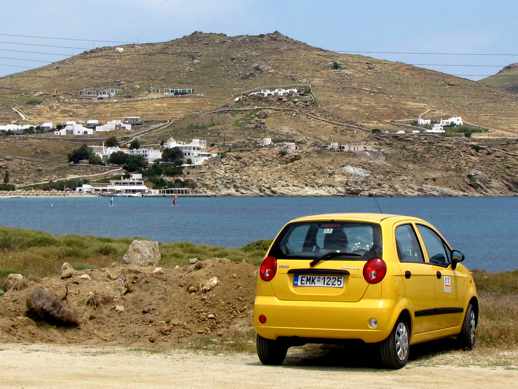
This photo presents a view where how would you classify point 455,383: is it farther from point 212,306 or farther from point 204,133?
point 204,133

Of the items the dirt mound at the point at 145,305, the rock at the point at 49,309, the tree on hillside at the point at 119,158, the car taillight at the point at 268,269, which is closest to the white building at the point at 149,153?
the tree on hillside at the point at 119,158

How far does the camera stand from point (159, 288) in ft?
50.6

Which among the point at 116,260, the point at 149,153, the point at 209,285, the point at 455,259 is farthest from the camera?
the point at 149,153

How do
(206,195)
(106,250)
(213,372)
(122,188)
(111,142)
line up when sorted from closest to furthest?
(213,372) < (106,250) < (122,188) < (206,195) < (111,142)

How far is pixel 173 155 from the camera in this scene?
180250 mm

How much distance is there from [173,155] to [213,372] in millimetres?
170270

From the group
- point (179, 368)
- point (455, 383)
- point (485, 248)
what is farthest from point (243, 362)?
point (485, 248)

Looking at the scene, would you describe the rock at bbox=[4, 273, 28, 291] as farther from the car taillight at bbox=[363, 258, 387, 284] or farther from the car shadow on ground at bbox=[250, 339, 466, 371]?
the car taillight at bbox=[363, 258, 387, 284]

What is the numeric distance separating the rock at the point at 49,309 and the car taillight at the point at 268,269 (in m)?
4.10

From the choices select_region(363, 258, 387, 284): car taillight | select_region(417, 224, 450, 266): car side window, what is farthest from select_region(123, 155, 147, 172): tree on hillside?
select_region(363, 258, 387, 284): car taillight

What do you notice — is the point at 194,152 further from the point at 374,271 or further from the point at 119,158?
the point at 374,271

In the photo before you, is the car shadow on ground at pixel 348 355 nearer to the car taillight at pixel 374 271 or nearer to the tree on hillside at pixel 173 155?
the car taillight at pixel 374 271

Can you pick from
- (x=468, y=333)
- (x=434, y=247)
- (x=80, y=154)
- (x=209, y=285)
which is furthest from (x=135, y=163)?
(x=434, y=247)

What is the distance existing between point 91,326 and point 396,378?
5.50 metres
